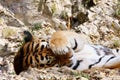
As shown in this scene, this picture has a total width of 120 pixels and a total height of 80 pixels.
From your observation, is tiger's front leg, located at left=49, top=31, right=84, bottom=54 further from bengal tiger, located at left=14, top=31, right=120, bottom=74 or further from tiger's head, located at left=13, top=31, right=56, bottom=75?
tiger's head, located at left=13, top=31, right=56, bottom=75

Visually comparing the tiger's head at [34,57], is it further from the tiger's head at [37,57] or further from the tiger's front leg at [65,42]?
the tiger's front leg at [65,42]

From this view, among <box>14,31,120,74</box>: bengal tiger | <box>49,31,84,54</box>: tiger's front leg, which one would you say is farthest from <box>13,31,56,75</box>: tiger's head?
<box>49,31,84,54</box>: tiger's front leg

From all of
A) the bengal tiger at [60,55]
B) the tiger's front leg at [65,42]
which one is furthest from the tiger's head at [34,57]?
the tiger's front leg at [65,42]

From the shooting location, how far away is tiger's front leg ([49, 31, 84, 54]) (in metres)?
4.30

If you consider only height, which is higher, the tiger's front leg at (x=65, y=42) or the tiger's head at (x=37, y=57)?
the tiger's front leg at (x=65, y=42)

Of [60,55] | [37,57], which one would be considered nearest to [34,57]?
[37,57]

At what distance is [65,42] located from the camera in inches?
172

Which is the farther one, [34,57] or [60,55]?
[34,57]

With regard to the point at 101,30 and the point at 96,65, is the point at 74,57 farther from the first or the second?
the point at 101,30

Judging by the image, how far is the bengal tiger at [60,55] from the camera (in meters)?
4.37

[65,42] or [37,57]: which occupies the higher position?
[65,42]

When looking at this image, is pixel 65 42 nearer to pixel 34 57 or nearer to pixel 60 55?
pixel 60 55

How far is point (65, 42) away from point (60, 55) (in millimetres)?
133

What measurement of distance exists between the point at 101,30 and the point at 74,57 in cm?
211
